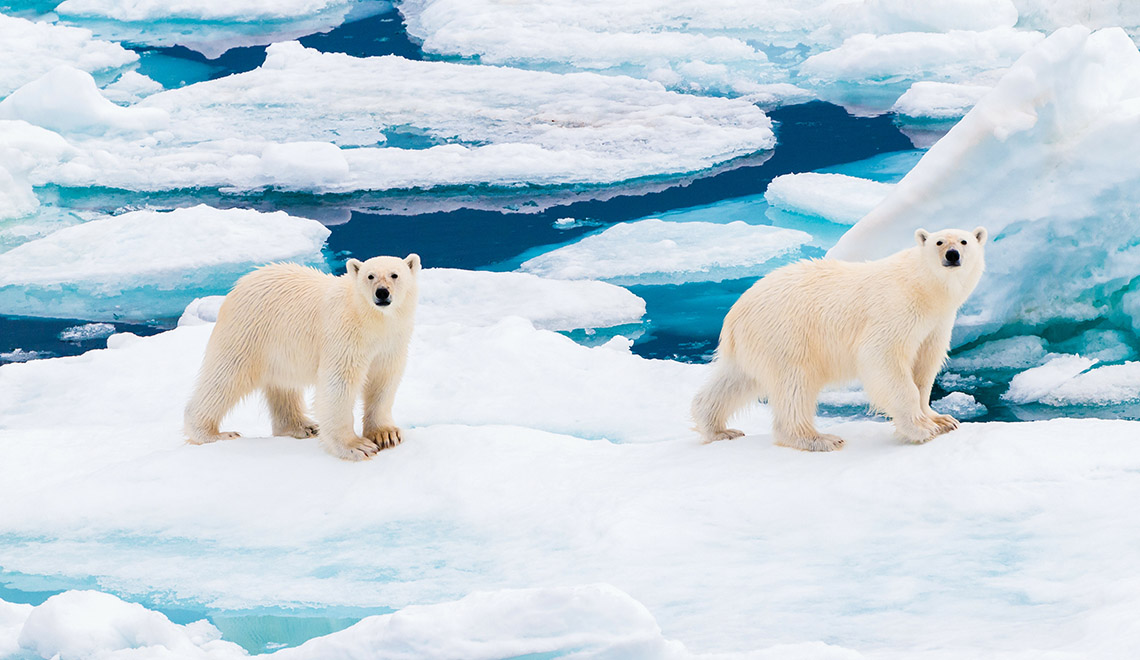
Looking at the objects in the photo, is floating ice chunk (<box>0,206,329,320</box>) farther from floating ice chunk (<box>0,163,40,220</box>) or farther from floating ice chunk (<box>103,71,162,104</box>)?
floating ice chunk (<box>103,71,162,104</box>)

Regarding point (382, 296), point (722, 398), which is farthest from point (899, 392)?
point (382, 296)

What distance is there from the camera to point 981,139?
6.00 m

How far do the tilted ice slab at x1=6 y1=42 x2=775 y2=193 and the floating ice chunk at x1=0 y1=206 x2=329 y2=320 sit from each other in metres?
1.30

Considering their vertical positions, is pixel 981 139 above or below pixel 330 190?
above

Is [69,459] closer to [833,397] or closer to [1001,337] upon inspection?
[833,397]

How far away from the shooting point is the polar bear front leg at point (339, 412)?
4270mm

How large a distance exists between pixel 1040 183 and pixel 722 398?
2.80m

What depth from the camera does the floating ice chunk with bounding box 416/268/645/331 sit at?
756 centimetres

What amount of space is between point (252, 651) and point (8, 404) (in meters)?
3.58

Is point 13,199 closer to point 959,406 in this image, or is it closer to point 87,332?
point 87,332

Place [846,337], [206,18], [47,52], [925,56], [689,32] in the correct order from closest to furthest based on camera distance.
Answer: [846,337]
[925,56]
[689,32]
[47,52]
[206,18]

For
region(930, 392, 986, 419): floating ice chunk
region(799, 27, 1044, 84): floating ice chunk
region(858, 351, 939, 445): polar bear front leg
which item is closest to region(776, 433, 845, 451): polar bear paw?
region(858, 351, 939, 445): polar bear front leg

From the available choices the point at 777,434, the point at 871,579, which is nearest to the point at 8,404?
the point at 777,434

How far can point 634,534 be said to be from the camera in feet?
12.1
